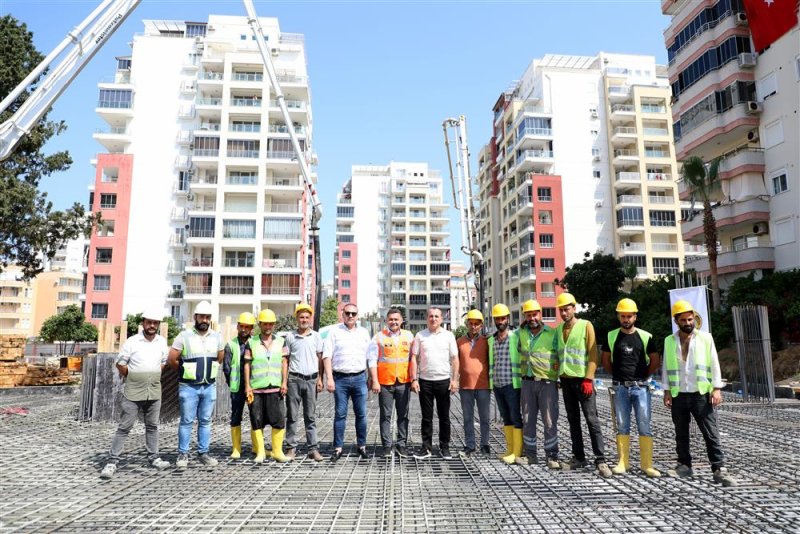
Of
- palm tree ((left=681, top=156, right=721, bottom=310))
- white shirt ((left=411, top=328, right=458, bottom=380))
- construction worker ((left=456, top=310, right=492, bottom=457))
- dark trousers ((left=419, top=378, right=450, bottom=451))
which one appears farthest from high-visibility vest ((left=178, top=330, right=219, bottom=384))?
palm tree ((left=681, top=156, right=721, bottom=310))

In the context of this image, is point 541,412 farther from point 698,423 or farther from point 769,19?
point 769,19

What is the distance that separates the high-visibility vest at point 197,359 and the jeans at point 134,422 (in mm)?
477

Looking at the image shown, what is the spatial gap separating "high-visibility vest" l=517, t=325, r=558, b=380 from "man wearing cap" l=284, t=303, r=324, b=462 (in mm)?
2732

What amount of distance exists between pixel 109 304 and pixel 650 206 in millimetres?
52764

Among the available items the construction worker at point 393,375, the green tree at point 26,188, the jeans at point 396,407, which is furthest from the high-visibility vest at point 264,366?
the green tree at point 26,188

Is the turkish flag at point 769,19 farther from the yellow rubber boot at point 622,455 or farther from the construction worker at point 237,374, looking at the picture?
the construction worker at point 237,374

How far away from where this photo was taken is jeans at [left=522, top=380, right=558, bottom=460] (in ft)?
21.9

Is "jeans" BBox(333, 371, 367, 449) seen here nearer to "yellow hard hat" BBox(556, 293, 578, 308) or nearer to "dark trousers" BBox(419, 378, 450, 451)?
"dark trousers" BBox(419, 378, 450, 451)

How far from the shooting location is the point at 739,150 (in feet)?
93.5

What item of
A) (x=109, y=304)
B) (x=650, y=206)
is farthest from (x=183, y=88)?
(x=650, y=206)

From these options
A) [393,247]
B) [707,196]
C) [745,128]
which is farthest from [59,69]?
[393,247]

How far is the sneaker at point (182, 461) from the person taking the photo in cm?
659

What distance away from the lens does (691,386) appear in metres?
6.08

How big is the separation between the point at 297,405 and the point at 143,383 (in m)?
1.89
